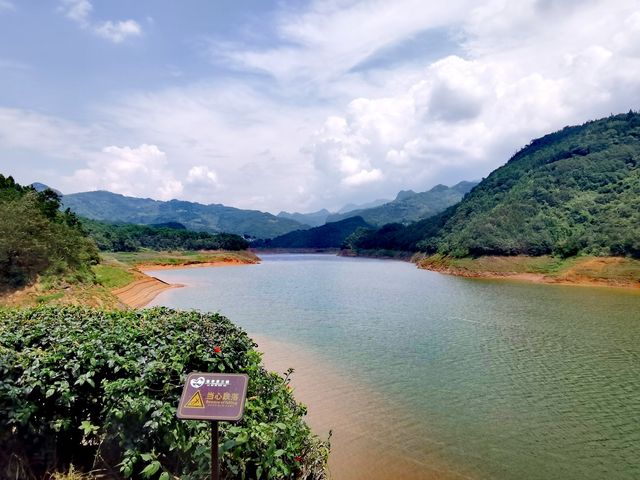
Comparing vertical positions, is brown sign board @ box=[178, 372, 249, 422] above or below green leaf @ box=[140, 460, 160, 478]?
above

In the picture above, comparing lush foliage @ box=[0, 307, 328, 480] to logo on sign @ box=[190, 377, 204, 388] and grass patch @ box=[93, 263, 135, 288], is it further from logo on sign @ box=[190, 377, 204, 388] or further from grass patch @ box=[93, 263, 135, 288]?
grass patch @ box=[93, 263, 135, 288]

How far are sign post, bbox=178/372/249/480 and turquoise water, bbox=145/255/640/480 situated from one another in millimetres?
7256

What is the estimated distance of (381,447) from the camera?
11000 millimetres

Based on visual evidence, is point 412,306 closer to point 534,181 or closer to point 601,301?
point 601,301

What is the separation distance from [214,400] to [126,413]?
1.74m

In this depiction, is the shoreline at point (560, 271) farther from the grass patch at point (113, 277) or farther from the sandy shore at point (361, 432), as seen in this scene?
the grass patch at point (113, 277)

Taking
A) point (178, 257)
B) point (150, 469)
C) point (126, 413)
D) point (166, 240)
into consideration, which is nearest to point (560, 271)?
point (126, 413)

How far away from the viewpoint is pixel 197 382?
17.0ft

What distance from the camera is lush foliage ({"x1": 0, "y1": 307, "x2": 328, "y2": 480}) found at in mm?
5770

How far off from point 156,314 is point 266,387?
12.2ft

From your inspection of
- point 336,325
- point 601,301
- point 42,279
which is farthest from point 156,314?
point 601,301

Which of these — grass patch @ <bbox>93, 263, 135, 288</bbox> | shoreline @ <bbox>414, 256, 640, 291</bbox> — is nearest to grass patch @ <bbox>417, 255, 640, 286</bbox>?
shoreline @ <bbox>414, 256, 640, 291</bbox>

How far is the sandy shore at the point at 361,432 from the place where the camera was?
989cm

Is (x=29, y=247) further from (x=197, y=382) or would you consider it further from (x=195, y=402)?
(x=195, y=402)
